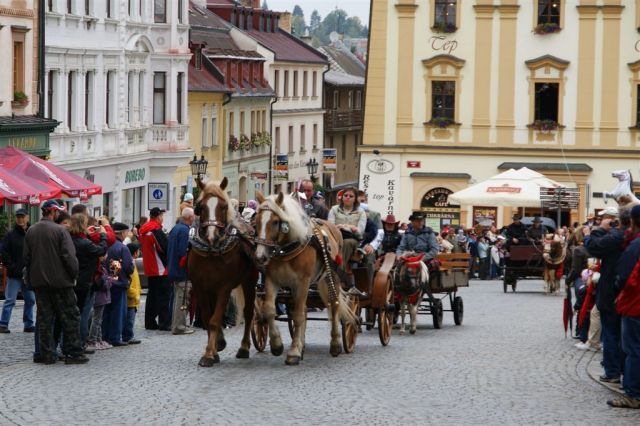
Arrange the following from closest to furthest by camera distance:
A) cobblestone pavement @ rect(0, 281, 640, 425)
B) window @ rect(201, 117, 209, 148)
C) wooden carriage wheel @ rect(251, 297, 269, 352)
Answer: cobblestone pavement @ rect(0, 281, 640, 425)
wooden carriage wheel @ rect(251, 297, 269, 352)
window @ rect(201, 117, 209, 148)

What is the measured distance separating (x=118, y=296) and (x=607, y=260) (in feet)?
22.3

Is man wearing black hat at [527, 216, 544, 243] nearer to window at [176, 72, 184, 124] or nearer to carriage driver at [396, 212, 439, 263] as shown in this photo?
carriage driver at [396, 212, 439, 263]

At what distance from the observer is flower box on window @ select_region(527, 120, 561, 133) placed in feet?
190

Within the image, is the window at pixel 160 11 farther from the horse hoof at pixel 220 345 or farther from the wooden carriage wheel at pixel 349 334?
the horse hoof at pixel 220 345

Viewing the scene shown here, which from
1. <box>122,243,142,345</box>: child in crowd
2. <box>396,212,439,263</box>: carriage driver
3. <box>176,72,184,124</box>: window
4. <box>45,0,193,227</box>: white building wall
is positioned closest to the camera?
<box>122,243,142,345</box>: child in crowd

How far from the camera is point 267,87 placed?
3312 inches

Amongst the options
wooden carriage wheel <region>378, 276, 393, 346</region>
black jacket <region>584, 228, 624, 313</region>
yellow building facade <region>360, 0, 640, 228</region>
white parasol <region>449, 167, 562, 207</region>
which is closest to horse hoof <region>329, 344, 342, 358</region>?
wooden carriage wheel <region>378, 276, 393, 346</region>

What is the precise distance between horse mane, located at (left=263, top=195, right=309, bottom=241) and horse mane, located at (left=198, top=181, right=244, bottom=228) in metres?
0.37

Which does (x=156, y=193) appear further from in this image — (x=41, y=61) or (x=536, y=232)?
(x=536, y=232)

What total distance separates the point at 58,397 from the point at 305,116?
3136 inches

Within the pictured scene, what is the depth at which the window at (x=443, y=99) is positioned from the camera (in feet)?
190

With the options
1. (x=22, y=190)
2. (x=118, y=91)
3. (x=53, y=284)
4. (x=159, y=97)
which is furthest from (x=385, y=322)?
(x=159, y=97)

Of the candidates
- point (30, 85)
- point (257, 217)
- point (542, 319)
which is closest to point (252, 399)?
point (257, 217)

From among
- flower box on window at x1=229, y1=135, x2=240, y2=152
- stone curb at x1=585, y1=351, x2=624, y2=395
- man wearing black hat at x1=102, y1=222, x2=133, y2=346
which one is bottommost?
stone curb at x1=585, y1=351, x2=624, y2=395
